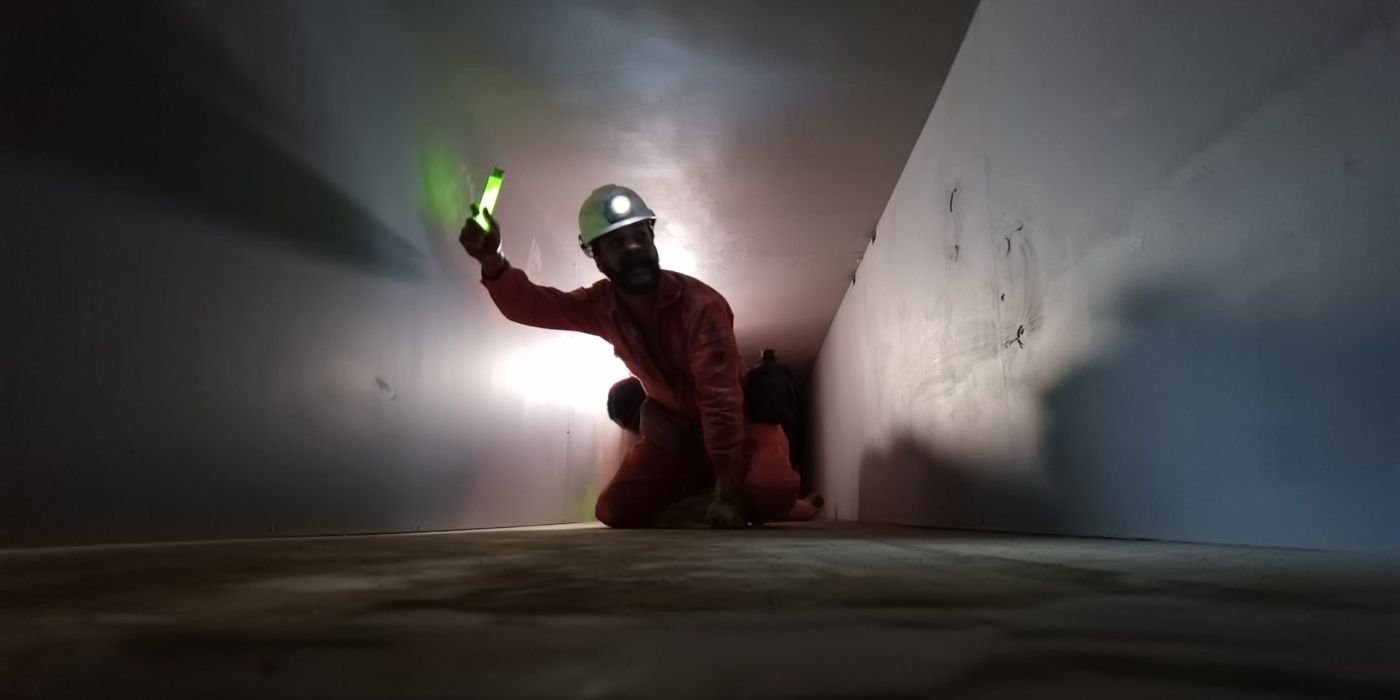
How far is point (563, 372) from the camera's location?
10.0ft

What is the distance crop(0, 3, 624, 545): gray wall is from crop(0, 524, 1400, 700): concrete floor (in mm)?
321

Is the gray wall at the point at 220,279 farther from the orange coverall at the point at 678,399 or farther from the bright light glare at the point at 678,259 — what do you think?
the bright light glare at the point at 678,259

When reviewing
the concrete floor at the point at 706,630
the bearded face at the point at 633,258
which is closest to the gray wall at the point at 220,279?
the concrete floor at the point at 706,630

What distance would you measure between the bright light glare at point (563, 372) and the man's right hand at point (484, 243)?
34 cm

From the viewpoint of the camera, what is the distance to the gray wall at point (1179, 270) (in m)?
0.80

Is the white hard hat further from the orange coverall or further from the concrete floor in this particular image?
the concrete floor

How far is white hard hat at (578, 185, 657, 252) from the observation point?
220 centimetres

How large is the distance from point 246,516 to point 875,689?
1194mm

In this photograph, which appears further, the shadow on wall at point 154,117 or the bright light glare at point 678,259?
the bright light glare at point 678,259

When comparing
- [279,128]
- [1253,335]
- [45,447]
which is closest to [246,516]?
[45,447]

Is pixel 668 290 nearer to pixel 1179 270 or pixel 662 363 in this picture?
pixel 662 363

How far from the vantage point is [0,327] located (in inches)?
35.6

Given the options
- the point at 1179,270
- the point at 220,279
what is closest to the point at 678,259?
the point at 220,279

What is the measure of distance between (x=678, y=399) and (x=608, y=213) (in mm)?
571
